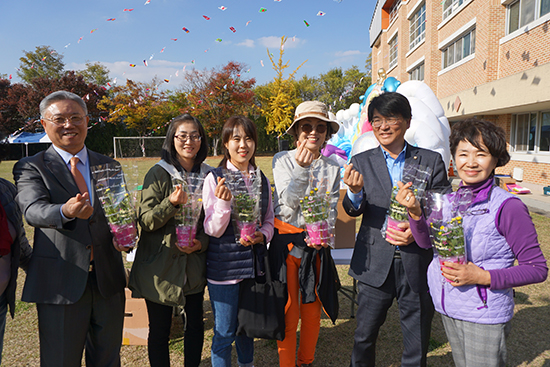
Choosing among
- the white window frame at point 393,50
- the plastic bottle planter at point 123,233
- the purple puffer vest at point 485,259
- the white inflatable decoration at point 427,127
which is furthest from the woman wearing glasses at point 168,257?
the white window frame at point 393,50

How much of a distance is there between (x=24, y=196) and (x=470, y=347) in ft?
8.41

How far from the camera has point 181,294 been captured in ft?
7.07

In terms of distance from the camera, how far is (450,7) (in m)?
16.4

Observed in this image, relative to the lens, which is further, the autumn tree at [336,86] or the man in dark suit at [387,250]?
the autumn tree at [336,86]

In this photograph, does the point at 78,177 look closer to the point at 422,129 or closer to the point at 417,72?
the point at 422,129

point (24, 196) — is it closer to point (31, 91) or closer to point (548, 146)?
point (548, 146)

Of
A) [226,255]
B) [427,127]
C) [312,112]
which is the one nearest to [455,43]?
[427,127]

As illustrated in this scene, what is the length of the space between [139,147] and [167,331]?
85.1 feet

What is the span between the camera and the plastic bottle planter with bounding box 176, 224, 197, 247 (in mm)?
2137

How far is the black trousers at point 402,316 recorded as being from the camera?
2129mm

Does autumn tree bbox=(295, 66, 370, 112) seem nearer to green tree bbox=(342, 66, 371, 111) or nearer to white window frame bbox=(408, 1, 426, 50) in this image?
green tree bbox=(342, 66, 371, 111)

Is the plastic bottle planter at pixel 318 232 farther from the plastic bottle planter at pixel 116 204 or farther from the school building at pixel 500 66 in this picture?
the school building at pixel 500 66

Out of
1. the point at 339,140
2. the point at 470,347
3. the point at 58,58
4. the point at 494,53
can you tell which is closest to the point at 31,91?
the point at 58,58

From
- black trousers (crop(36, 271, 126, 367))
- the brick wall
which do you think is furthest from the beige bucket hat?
the brick wall
